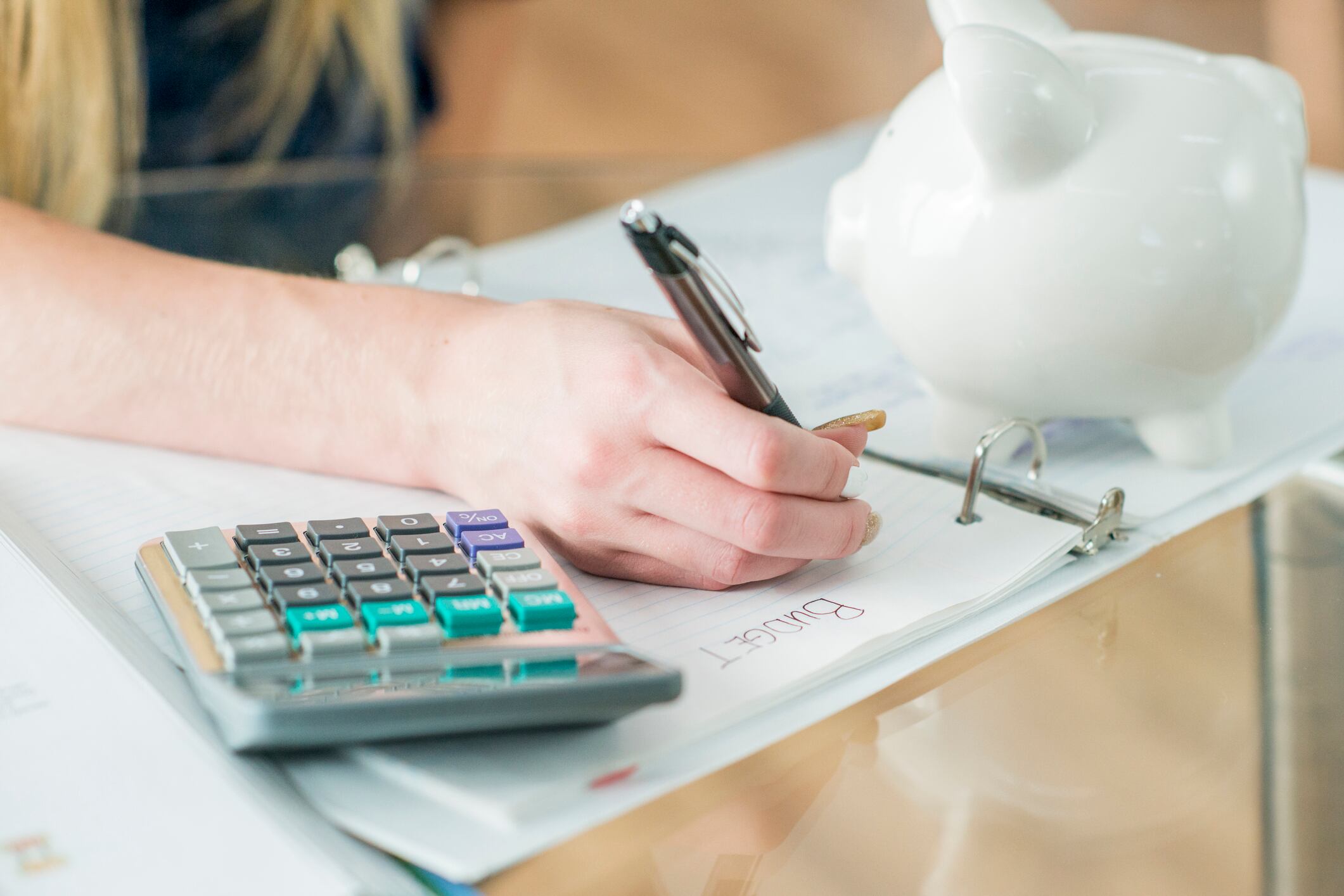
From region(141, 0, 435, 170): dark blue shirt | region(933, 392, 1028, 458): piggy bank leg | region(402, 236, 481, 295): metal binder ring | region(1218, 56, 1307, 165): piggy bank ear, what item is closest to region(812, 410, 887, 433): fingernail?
region(933, 392, 1028, 458): piggy bank leg

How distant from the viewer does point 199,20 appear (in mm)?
1029

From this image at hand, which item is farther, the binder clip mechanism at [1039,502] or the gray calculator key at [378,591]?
the binder clip mechanism at [1039,502]

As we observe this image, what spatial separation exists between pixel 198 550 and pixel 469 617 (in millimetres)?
96

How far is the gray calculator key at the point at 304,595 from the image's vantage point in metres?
0.34

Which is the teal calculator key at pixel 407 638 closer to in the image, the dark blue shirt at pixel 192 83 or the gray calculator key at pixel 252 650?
the gray calculator key at pixel 252 650

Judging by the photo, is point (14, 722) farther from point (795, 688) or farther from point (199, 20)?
point (199, 20)

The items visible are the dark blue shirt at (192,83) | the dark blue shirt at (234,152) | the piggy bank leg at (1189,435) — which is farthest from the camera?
the dark blue shirt at (192,83)

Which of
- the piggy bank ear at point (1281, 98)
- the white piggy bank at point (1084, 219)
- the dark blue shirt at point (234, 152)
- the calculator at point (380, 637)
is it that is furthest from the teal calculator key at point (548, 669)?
the dark blue shirt at point (234, 152)

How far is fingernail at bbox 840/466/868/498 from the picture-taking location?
0.41 meters

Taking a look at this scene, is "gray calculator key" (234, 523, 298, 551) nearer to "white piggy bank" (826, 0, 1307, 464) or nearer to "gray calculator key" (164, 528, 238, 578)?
"gray calculator key" (164, 528, 238, 578)

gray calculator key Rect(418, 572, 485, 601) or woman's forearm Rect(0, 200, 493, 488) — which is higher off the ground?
woman's forearm Rect(0, 200, 493, 488)

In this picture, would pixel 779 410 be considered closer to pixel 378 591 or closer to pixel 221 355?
pixel 378 591

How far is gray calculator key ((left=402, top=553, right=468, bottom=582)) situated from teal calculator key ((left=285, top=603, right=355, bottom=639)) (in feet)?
0.11

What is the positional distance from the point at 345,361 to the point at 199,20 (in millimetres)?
680
